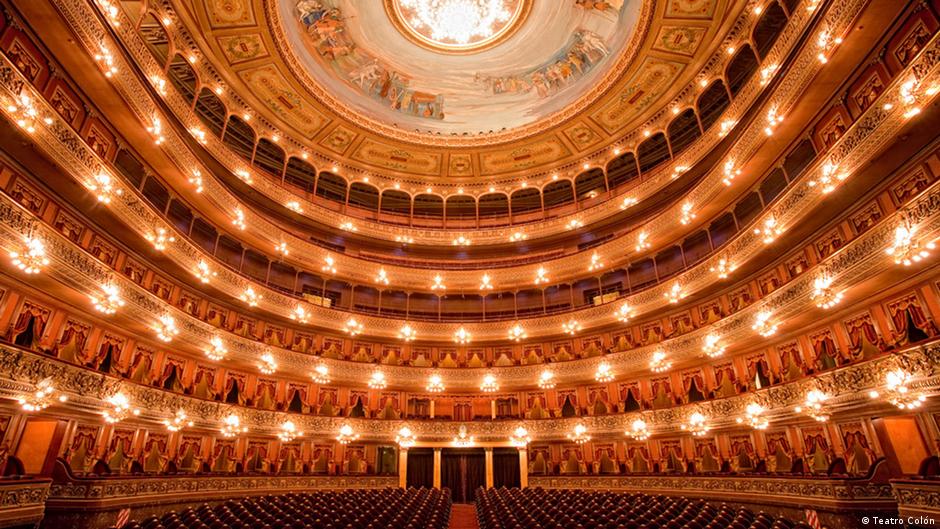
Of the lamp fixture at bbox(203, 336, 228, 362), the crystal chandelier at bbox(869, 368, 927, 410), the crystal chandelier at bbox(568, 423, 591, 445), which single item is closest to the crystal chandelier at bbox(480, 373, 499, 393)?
the crystal chandelier at bbox(568, 423, 591, 445)

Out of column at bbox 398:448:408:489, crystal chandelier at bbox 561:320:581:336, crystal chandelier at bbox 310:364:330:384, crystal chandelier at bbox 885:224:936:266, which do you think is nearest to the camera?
crystal chandelier at bbox 885:224:936:266

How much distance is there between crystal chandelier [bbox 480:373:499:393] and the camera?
954 inches

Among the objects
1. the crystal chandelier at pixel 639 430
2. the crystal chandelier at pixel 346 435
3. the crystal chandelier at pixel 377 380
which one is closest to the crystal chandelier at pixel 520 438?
the crystal chandelier at pixel 639 430

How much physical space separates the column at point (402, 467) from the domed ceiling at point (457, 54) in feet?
56.8

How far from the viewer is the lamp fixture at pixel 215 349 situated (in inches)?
721

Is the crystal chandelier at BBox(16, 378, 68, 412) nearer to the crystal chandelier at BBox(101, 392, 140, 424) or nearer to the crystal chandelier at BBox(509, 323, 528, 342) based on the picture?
the crystal chandelier at BBox(101, 392, 140, 424)

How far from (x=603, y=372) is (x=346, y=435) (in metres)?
12.4

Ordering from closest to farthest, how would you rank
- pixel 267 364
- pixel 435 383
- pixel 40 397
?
pixel 40 397 → pixel 267 364 → pixel 435 383

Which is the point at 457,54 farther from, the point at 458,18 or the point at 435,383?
the point at 435,383

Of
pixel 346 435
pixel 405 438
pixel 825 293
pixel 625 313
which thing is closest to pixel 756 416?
pixel 825 293

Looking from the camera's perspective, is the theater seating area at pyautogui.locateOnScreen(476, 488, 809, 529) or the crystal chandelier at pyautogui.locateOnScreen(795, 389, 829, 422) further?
the crystal chandelier at pyautogui.locateOnScreen(795, 389, 829, 422)

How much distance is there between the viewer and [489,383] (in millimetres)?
24219

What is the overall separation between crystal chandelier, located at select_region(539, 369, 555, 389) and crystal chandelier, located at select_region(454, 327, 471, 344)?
4383mm

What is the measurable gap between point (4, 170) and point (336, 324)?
1372cm
